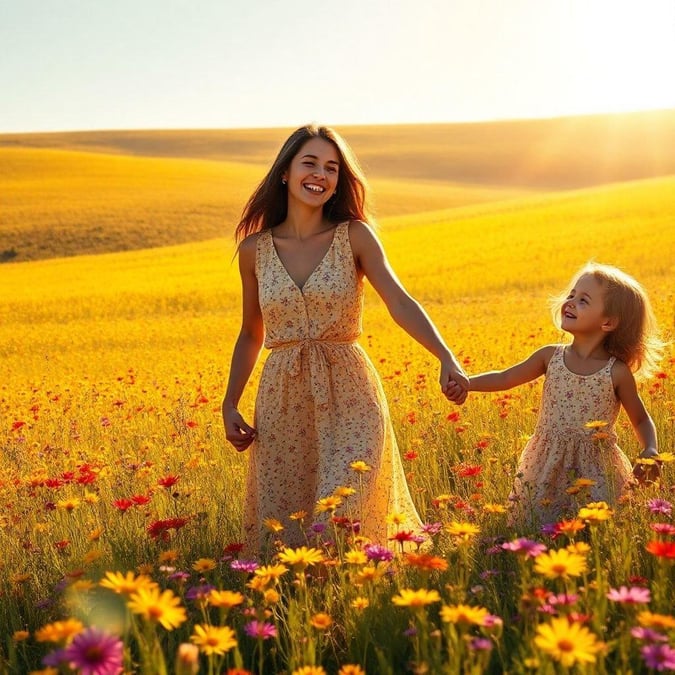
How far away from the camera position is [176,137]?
93.5 meters

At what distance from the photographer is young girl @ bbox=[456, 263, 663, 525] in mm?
3773

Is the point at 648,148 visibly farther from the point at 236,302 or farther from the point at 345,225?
the point at 345,225

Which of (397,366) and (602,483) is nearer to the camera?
(602,483)

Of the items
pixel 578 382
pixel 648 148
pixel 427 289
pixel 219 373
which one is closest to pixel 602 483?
pixel 578 382

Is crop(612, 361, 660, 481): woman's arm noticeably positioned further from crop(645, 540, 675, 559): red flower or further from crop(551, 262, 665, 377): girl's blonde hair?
crop(645, 540, 675, 559): red flower

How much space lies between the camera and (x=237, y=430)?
3928mm

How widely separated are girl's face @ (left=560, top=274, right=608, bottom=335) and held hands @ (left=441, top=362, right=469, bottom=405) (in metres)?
0.60

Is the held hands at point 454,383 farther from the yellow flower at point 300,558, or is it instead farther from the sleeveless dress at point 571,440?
the yellow flower at point 300,558

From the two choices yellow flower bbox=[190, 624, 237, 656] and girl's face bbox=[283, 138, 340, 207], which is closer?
yellow flower bbox=[190, 624, 237, 656]

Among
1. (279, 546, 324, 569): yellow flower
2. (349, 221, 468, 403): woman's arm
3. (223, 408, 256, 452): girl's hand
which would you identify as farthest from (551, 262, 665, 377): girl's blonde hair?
(279, 546, 324, 569): yellow flower

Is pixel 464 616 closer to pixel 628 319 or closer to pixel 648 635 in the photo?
pixel 648 635

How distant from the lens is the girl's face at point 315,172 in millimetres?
3836

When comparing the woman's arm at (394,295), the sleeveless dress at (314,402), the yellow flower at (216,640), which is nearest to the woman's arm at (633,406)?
the woman's arm at (394,295)

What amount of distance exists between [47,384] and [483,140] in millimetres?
84070
